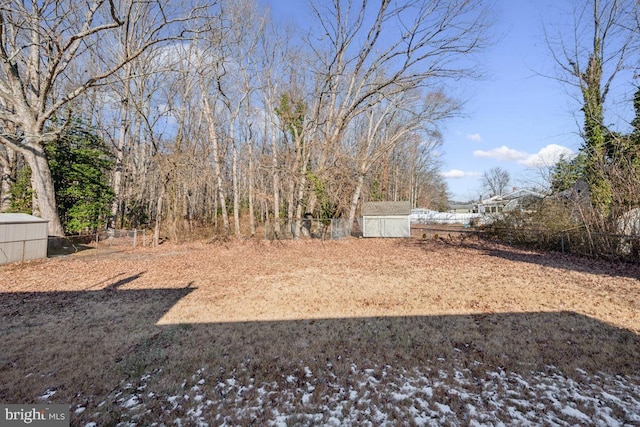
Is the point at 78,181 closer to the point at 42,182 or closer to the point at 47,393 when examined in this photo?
the point at 42,182

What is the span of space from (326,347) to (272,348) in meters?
0.75

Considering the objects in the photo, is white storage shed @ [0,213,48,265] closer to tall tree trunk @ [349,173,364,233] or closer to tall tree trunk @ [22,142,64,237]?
tall tree trunk @ [22,142,64,237]

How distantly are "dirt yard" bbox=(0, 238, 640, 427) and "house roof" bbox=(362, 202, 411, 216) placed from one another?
12258 millimetres

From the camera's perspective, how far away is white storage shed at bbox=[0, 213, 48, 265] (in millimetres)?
9125

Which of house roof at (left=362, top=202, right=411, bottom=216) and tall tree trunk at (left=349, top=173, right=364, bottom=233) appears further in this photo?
house roof at (left=362, top=202, right=411, bottom=216)

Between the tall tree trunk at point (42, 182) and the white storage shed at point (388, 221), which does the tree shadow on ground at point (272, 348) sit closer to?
the tall tree trunk at point (42, 182)

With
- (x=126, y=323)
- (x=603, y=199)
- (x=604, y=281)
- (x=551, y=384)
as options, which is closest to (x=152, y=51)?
(x=126, y=323)

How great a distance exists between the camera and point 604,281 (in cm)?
715

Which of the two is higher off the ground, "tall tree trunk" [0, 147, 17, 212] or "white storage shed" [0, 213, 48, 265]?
"tall tree trunk" [0, 147, 17, 212]

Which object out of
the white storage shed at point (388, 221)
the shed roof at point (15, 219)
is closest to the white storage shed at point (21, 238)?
the shed roof at point (15, 219)

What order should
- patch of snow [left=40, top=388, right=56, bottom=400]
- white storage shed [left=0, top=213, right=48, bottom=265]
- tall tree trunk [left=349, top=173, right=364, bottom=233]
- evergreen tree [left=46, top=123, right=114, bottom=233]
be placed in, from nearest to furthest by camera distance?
patch of snow [left=40, top=388, right=56, bottom=400]
white storage shed [left=0, top=213, right=48, bottom=265]
evergreen tree [left=46, top=123, right=114, bottom=233]
tall tree trunk [left=349, top=173, right=364, bottom=233]

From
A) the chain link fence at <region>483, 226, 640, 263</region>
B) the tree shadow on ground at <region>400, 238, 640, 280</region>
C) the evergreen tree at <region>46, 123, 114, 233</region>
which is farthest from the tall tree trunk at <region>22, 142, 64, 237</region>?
the chain link fence at <region>483, 226, 640, 263</region>

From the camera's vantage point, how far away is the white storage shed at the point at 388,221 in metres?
20.3

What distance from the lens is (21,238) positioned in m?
9.63
